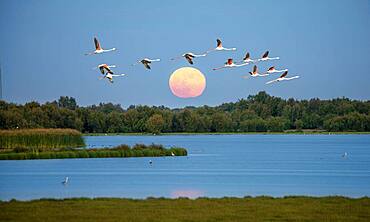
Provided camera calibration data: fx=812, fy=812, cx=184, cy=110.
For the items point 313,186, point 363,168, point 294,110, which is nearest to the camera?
point 313,186

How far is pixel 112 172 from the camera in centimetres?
4500

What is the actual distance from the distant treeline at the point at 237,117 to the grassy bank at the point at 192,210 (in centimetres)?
7239

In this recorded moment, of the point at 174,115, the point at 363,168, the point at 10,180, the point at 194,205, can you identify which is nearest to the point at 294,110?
the point at 174,115

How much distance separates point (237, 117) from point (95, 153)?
9576 cm

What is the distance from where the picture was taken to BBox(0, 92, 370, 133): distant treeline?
124 metres

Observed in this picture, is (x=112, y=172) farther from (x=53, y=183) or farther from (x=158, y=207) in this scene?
(x=158, y=207)

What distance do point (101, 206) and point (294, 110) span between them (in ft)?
437

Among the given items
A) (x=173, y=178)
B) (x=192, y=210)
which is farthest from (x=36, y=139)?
(x=192, y=210)

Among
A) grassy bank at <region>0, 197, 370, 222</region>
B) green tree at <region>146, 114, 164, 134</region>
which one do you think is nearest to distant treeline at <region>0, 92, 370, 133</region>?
green tree at <region>146, 114, 164, 134</region>

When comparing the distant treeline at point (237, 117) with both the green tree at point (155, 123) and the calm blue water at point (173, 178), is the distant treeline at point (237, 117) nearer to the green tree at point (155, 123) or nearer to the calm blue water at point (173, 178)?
the green tree at point (155, 123)

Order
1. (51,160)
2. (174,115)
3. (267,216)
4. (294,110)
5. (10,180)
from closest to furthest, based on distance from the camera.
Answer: (267,216)
(10,180)
(51,160)
(174,115)
(294,110)

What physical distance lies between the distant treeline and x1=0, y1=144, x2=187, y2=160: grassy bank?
36.5 meters

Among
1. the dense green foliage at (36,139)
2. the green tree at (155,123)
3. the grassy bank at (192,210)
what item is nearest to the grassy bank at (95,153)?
the dense green foliage at (36,139)

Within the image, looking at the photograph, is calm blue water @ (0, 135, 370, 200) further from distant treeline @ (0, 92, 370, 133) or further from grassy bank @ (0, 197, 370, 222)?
distant treeline @ (0, 92, 370, 133)
